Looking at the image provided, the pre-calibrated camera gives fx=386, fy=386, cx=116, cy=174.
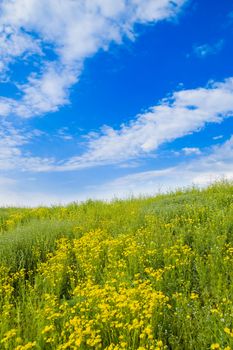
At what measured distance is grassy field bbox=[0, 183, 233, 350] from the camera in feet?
→ 14.7

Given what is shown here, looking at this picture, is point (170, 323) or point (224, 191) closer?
point (170, 323)

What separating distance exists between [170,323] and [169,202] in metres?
7.37

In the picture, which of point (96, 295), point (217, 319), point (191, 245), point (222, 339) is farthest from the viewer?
point (191, 245)

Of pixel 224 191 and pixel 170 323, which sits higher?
pixel 224 191

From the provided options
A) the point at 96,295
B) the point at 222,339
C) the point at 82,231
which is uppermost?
the point at 82,231

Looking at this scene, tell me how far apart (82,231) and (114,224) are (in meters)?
0.87

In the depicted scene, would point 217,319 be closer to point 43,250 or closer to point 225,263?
point 225,263

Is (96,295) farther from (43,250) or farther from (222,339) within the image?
(43,250)

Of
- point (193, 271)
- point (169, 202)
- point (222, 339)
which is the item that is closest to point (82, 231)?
point (169, 202)

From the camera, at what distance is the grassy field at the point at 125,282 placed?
448 centimetres

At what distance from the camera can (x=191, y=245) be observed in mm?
7660

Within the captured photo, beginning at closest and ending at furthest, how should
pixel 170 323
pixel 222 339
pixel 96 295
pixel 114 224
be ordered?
pixel 222 339, pixel 170 323, pixel 96 295, pixel 114 224

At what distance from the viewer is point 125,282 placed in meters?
5.96

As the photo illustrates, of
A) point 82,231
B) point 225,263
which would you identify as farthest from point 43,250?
point 225,263
